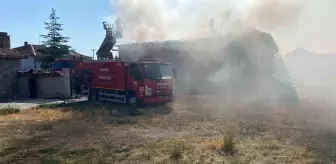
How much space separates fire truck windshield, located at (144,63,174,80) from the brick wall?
36.0 ft

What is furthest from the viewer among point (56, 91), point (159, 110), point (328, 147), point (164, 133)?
point (56, 91)

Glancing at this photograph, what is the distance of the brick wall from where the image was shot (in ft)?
71.2

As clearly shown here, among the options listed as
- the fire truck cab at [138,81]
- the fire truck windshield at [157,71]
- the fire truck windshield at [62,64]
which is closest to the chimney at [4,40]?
the fire truck windshield at [62,64]

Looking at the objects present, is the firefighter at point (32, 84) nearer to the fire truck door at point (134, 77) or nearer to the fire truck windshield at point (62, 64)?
the fire truck windshield at point (62, 64)

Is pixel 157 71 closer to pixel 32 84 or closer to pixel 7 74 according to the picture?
pixel 32 84

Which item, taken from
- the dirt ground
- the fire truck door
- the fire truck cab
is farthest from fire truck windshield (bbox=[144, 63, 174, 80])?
the dirt ground

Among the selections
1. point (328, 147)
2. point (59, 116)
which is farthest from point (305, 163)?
point (59, 116)

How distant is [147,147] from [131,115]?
583cm

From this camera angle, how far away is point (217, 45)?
89.6 feet

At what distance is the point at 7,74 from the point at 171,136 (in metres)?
16.3

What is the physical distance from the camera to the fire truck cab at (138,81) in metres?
16.5

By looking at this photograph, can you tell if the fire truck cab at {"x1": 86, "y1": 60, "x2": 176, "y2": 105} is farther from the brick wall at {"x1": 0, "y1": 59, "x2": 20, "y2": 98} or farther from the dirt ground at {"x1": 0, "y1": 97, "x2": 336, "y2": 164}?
the brick wall at {"x1": 0, "y1": 59, "x2": 20, "y2": 98}

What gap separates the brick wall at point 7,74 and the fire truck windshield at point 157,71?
1099 centimetres

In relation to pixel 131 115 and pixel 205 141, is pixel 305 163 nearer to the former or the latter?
pixel 205 141
